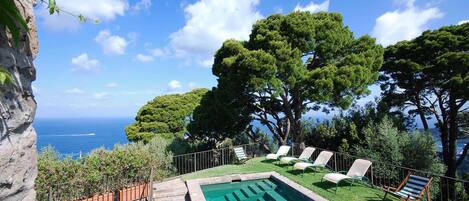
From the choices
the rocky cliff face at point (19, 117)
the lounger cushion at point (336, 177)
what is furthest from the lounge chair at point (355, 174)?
the rocky cliff face at point (19, 117)

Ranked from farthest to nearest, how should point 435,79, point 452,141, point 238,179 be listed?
1. point 452,141
2. point 435,79
3. point 238,179

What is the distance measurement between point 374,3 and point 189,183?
1288cm

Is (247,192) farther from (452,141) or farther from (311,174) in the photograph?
(452,141)

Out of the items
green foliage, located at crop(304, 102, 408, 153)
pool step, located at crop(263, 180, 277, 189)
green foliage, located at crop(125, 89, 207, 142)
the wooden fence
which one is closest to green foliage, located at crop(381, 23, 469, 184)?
green foliage, located at crop(304, 102, 408, 153)

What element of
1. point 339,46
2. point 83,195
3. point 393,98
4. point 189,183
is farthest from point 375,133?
point 83,195

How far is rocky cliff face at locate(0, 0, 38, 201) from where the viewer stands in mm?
1755

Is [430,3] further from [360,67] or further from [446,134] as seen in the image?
[446,134]

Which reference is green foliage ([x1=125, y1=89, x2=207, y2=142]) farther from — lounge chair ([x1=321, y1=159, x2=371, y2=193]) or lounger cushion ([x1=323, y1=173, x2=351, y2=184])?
lounge chair ([x1=321, y1=159, x2=371, y2=193])

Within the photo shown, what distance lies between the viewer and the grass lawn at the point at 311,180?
856 cm

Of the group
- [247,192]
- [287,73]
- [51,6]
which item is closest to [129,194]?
[247,192]

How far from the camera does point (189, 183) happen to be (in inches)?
416

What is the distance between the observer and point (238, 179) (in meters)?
11.6

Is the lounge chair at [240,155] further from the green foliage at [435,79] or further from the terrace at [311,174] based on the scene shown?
the green foliage at [435,79]

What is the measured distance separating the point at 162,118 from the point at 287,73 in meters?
12.8
